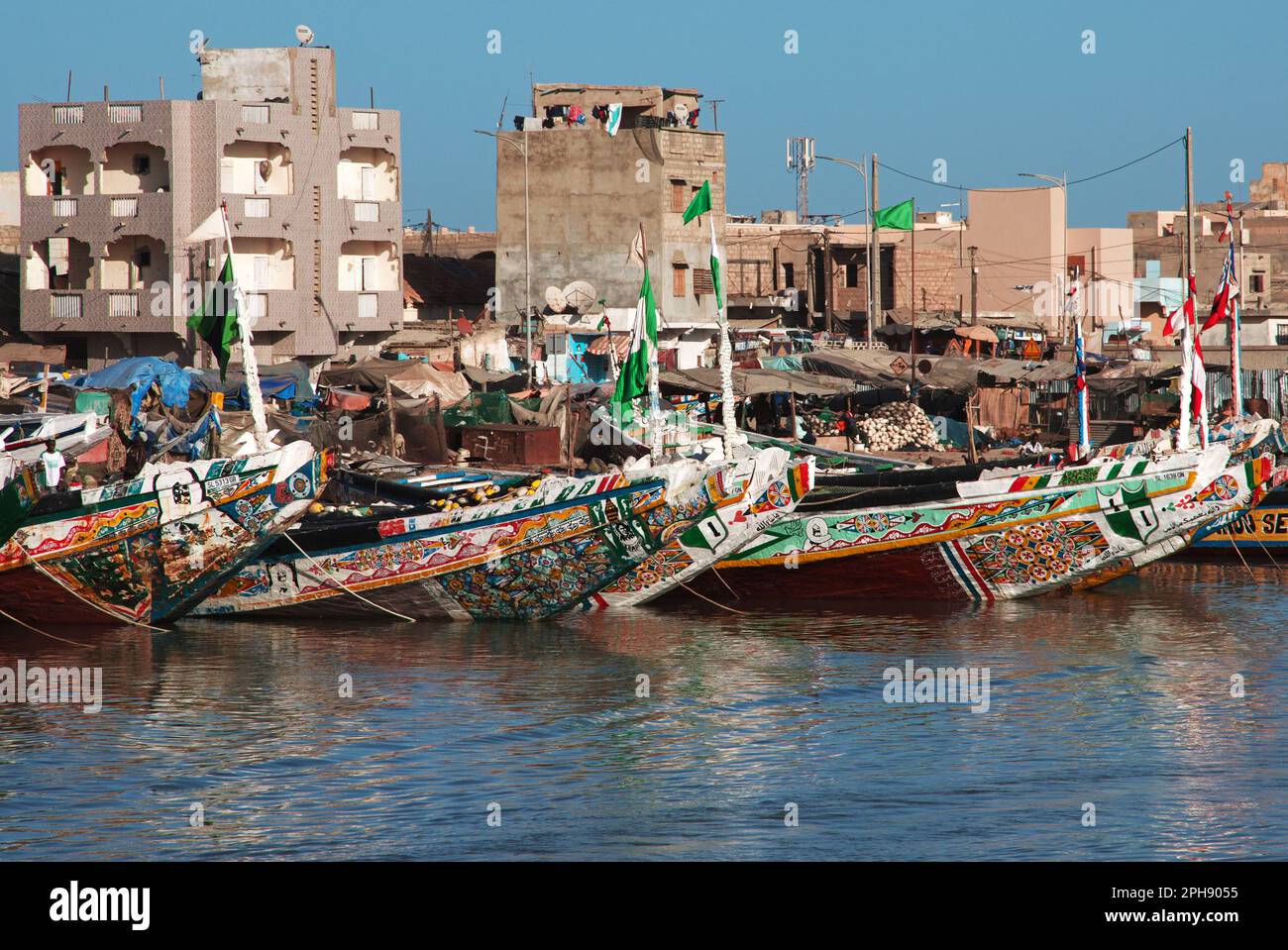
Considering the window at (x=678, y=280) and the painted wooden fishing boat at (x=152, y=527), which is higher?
the window at (x=678, y=280)

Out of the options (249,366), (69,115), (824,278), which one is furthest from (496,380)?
(249,366)

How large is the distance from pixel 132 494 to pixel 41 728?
4.06 m

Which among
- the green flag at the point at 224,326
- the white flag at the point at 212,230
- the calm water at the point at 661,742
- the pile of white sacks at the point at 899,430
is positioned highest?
the white flag at the point at 212,230

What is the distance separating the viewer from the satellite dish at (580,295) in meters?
51.0

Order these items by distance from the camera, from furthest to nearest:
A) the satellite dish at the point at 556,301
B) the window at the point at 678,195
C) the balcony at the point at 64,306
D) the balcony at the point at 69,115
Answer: the window at the point at 678,195, the satellite dish at the point at 556,301, the balcony at the point at 64,306, the balcony at the point at 69,115

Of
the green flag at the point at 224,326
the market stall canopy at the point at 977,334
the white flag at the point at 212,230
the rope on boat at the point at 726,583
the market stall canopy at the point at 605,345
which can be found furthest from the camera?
the market stall canopy at the point at 977,334

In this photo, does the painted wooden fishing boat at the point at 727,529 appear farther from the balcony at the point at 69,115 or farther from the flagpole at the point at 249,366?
the balcony at the point at 69,115

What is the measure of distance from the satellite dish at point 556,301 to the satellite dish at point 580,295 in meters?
0.27

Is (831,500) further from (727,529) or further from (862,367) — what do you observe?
(862,367)

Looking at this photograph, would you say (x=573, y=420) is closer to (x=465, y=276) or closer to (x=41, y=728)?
(x=41, y=728)

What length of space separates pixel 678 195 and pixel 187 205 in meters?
16.5

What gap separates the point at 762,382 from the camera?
114 feet

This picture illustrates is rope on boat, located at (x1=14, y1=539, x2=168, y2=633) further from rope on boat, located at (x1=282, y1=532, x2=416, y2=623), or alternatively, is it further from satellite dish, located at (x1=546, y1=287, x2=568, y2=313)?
satellite dish, located at (x1=546, y1=287, x2=568, y2=313)

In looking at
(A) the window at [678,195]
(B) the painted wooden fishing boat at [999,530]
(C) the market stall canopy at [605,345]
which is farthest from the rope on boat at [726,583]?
(A) the window at [678,195]
